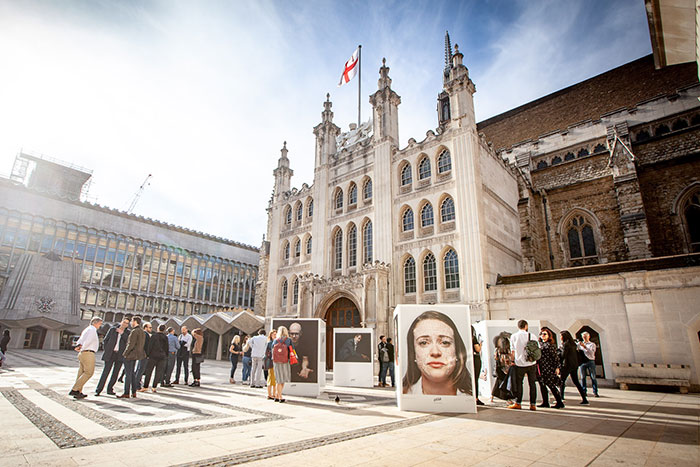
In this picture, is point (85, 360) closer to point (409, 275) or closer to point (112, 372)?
point (112, 372)

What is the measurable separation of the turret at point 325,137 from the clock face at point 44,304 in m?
34.4

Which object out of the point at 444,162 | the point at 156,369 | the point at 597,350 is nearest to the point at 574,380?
the point at 597,350

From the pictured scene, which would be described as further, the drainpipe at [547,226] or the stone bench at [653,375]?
the drainpipe at [547,226]

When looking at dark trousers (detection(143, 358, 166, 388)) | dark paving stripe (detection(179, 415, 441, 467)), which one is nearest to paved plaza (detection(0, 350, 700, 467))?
dark paving stripe (detection(179, 415, 441, 467))

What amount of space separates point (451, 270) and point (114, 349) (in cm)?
1556

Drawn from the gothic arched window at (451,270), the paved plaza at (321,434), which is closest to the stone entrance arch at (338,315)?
the gothic arched window at (451,270)

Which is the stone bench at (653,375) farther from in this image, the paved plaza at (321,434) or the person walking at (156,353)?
the person walking at (156,353)

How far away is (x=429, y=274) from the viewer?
21.3 metres

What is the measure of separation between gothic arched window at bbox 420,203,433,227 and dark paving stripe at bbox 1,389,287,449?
53.3ft

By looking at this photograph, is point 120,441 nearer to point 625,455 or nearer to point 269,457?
point 269,457

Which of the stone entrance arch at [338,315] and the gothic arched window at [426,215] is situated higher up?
the gothic arched window at [426,215]

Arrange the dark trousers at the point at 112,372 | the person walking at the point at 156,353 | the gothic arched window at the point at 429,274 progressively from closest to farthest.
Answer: the dark trousers at the point at 112,372, the person walking at the point at 156,353, the gothic arched window at the point at 429,274

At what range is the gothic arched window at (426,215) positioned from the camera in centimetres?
2208

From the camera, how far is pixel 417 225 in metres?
22.3
